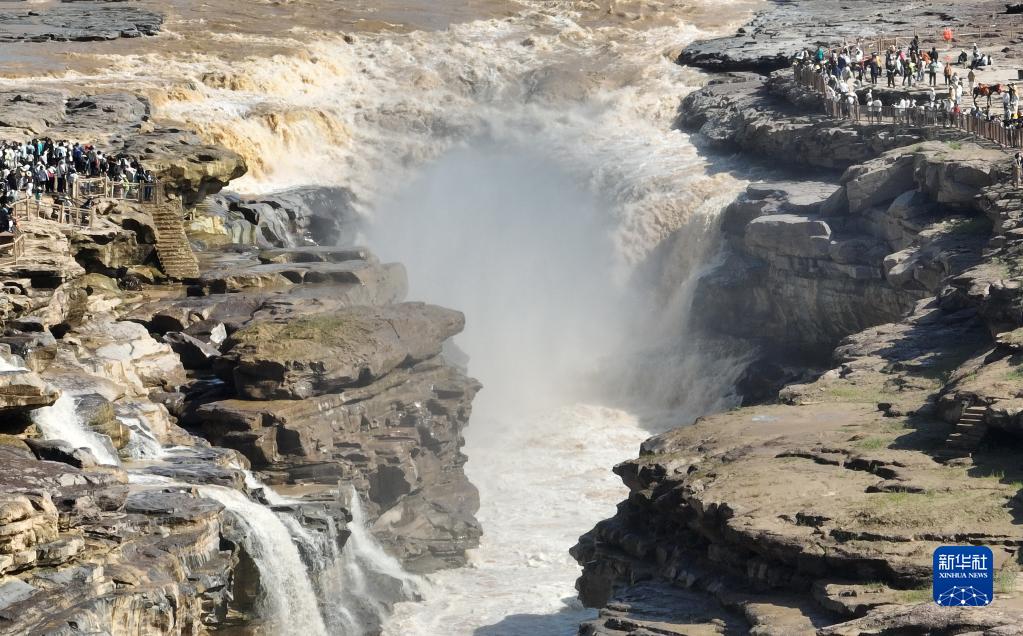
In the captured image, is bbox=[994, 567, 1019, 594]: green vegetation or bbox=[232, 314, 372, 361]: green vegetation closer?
bbox=[994, 567, 1019, 594]: green vegetation

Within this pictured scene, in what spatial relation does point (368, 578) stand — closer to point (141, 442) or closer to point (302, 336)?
point (302, 336)

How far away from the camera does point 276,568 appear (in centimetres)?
4434

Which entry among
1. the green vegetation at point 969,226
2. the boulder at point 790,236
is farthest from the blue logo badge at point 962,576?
the boulder at point 790,236

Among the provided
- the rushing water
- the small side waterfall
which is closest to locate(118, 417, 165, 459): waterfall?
the small side waterfall

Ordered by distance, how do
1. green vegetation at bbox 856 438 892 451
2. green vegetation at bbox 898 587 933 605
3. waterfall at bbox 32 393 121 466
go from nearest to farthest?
green vegetation at bbox 898 587 933 605
green vegetation at bbox 856 438 892 451
waterfall at bbox 32 393 121 466

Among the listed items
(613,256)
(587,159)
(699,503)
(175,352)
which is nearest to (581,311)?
(613,256)

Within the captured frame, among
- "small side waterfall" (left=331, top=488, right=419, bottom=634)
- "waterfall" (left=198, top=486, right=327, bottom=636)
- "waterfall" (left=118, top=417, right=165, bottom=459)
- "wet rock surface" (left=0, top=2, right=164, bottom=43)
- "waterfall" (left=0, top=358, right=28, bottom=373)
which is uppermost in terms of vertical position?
"wet rock surface" (left=0, top=2, right=164, bottom=43)

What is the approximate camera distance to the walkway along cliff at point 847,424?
35062mm

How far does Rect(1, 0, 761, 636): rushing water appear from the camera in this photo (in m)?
58.3

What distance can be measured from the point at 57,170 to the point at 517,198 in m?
31.1

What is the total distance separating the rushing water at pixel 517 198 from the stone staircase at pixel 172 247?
12.7 m

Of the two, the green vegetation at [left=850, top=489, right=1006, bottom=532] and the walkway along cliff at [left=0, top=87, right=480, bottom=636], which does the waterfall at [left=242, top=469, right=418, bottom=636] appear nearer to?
the walkway along cliff at [left=0, top=87, right=480, bottom=636]

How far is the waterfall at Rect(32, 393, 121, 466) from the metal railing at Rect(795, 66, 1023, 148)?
33658 millimetres

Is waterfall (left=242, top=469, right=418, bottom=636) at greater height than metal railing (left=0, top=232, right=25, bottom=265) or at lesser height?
lesser
